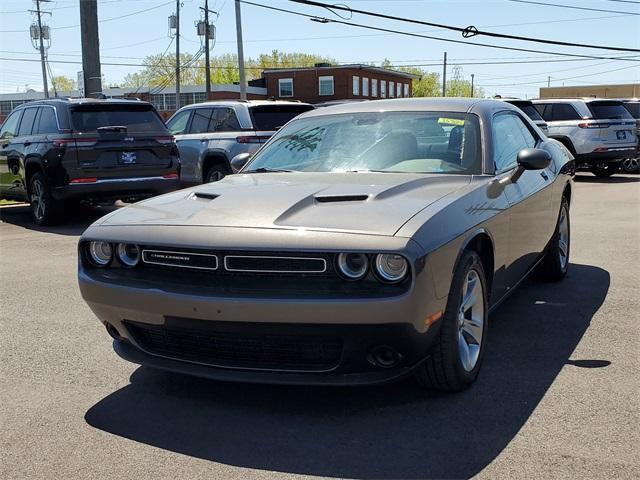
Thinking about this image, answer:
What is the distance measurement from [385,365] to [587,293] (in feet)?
10.4

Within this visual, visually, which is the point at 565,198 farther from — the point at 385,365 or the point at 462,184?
the point at 385,365

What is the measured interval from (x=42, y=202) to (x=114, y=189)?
1.19m

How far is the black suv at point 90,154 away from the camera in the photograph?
10.0m

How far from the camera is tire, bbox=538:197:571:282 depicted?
5.99 meters

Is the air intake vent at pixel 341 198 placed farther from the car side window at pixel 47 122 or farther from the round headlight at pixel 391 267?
the car side window at pixel 47 122

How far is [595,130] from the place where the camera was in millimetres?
16094

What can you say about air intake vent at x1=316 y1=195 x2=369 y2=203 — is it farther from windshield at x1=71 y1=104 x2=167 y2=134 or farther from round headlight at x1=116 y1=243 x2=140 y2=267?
windshield at x1=71 y1=104 x2=167 y2=134

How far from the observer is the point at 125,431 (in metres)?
3.39

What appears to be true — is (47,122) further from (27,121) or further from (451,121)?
(451,121)

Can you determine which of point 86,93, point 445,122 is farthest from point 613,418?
point 86,93

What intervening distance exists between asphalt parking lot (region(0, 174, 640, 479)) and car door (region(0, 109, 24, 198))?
22.3ft

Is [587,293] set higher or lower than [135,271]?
lower

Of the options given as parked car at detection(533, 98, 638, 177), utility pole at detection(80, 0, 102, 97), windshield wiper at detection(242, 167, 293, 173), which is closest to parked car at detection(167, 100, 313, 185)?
utility pole at detection(80, 0, 102, 97)

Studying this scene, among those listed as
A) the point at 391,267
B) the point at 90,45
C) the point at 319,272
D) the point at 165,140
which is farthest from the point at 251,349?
the point at 90,45
